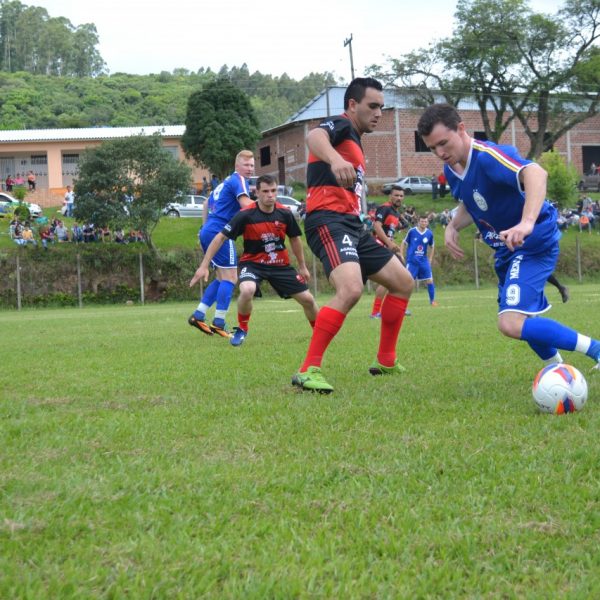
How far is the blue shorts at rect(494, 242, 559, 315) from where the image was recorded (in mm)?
4977

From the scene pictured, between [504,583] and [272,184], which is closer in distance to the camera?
[504,583]

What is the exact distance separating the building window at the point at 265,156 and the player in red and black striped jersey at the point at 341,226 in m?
57.0

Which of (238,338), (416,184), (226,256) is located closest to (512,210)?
(238,338)

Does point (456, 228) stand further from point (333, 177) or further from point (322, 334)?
point (322, 334)

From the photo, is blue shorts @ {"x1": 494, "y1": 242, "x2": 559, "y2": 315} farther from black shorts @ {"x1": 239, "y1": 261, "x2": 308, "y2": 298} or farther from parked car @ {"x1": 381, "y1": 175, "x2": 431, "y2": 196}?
parked car @ {"x1": 381, "y1": 175, "x2": 431, "y2": 196}

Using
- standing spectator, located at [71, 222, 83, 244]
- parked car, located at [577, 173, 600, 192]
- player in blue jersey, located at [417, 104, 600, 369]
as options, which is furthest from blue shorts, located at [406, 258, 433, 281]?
parked car, located at [577, 173, 600, 192]

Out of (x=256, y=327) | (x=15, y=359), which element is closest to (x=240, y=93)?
(x=256, y=327)

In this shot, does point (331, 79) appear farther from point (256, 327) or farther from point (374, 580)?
point (374, 580)

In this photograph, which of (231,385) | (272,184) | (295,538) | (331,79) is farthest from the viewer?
(331,79)

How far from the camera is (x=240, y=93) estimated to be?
52.0 meters

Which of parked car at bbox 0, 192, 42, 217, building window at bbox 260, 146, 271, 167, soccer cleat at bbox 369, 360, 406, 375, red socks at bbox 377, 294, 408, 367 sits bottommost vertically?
soccer cleat at bbox 369, 360, 406, 375

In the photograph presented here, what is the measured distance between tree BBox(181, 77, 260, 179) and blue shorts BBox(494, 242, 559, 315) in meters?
45.7

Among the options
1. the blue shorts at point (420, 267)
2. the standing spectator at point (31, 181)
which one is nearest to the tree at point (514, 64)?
the standing spectator at point (31, 181)

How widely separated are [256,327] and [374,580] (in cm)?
1064
